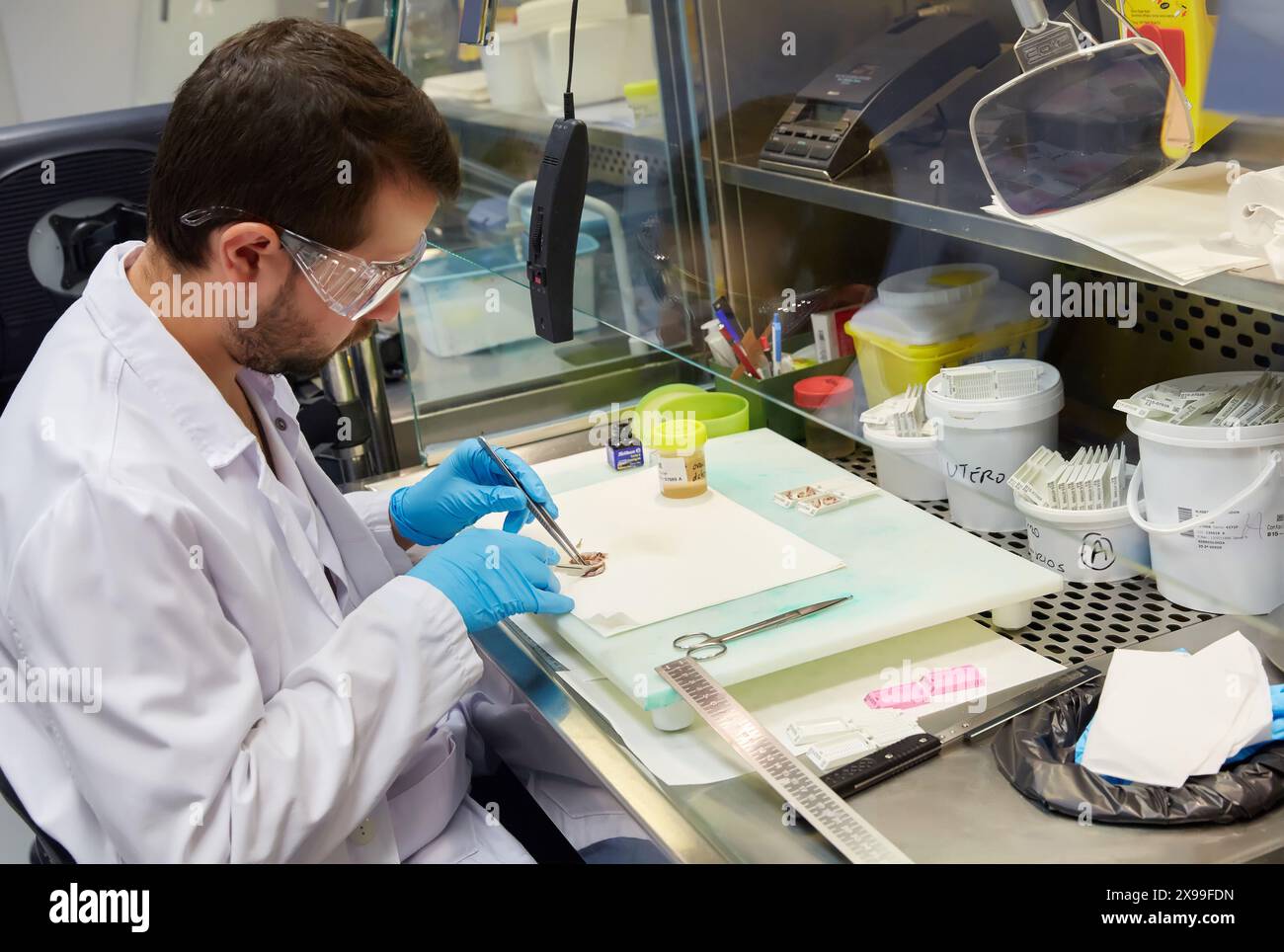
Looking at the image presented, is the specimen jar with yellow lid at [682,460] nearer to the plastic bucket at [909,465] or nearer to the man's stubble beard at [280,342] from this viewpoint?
the plastic bucket at [909,465]

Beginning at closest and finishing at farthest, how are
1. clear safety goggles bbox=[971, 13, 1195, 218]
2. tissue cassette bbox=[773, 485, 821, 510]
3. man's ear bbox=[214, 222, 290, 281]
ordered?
clear safety goggles bbox=[971, 13, 1195, 218] < man's ear bbox=[214, 222, 290, 281] < tissue cassette bbox=[773, 485, 821, 510]

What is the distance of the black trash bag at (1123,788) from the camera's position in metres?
0.93

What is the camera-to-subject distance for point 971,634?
1263 mm

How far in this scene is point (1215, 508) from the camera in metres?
1.12

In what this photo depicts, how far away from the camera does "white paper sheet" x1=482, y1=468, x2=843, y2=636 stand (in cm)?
130

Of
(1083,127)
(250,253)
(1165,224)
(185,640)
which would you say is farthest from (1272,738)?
(250,253)

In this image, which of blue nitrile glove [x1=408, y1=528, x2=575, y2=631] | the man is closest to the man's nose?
the man

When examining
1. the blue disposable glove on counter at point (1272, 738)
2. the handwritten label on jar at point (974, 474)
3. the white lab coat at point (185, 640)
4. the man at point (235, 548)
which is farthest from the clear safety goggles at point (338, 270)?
the blue disposable glove on counter at point (1272, 738)

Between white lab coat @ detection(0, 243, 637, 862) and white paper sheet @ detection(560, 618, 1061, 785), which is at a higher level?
white lab coat @ detection(0, 243, 637, 862)

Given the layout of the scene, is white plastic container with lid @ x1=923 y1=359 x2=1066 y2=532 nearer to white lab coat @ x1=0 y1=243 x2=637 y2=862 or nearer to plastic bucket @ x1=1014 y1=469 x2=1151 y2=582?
plastic bucket @ x1=1014 y1=469 x2=1151 y2=582

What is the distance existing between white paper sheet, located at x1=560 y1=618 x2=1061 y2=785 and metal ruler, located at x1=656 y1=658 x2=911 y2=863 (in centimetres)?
5

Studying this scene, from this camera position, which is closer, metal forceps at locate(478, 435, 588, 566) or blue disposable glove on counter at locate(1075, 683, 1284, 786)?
blue disposable glove on counter at locate(1075, 683, 1284, 786)

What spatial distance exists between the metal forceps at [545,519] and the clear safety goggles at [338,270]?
13.6 inches

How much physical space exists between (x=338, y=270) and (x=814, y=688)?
0.66 metres
